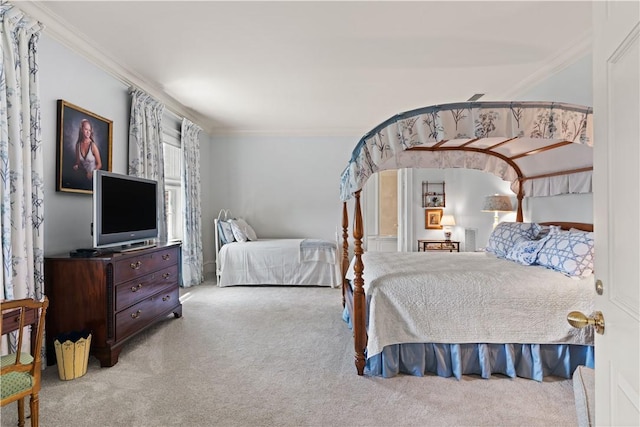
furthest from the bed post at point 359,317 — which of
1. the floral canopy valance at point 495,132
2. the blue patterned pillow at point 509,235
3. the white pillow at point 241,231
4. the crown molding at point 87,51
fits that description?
the white pillow at point 241,231

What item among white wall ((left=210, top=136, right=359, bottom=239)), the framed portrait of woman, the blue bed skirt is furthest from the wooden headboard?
the framed portrait of woman

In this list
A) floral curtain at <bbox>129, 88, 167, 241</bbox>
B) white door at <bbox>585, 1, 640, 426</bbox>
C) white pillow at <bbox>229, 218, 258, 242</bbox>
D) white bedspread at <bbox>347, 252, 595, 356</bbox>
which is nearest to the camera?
white door at <bbox>585, 1, 640, 426</bbox>

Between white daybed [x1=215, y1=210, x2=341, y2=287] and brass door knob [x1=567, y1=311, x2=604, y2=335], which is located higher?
brass door knob [x1=567, y1=311, x2=604, y2=335]

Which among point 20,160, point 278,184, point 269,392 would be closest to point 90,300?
point 20,160

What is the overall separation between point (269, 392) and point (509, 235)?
2.66 meters

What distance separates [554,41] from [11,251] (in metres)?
4.32

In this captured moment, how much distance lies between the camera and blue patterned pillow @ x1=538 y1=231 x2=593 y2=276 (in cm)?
236

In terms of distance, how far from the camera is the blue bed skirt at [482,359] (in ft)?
7.43

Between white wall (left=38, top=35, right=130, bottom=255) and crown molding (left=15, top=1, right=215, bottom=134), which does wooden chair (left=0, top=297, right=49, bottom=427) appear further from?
crown molding (left=15, top=1, right=215, bottom=134)

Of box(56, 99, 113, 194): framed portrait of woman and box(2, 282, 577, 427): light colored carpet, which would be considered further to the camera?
box(56, 99, 113, 194): framed portrait of woman

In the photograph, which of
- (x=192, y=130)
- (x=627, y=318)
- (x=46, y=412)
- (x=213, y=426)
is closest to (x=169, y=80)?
(x=192, y=130)

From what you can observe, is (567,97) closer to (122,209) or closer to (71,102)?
(122,209)

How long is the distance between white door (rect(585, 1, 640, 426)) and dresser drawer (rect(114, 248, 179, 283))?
2805 millimetres

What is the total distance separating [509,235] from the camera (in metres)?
3.30
